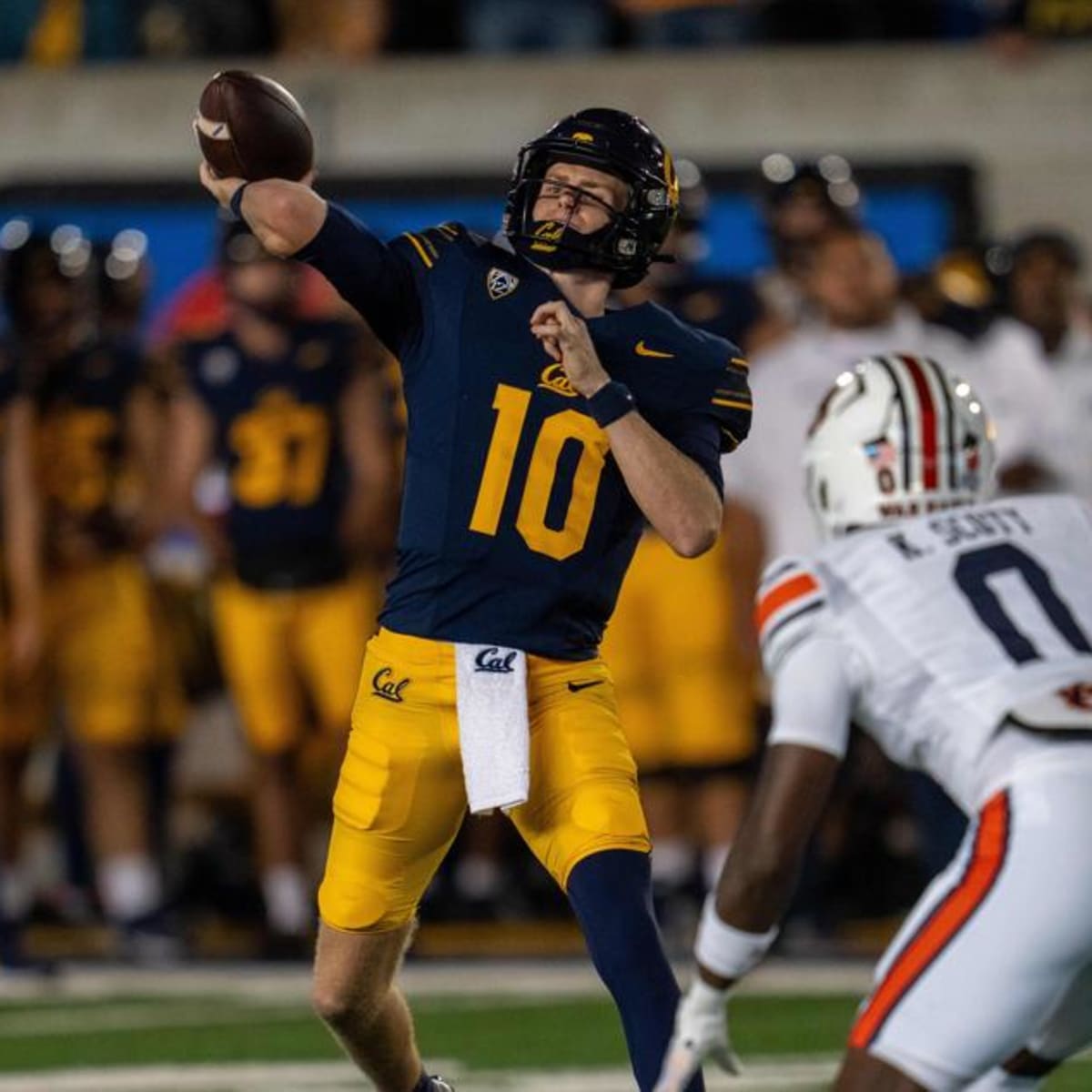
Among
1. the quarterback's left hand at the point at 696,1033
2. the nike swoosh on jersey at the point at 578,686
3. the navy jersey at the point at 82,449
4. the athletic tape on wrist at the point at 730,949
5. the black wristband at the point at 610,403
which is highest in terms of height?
the black wristband at the point at 610,403

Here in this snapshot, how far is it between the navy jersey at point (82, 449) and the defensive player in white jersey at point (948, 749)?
160 inches

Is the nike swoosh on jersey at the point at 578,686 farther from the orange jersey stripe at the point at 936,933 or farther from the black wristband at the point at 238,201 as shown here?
the orange jersey stripe at the point at 936,933

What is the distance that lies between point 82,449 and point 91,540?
0.24 m

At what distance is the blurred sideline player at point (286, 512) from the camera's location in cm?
745

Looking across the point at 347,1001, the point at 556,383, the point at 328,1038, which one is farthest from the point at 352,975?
the point at 328,1038

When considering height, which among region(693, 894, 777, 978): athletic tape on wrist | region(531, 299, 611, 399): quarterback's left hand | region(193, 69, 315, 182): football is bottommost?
region(693, 894, 777, 978): athletic tape on wrist

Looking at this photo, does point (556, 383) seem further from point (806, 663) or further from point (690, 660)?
point (690, 660)

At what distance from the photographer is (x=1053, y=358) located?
25.1ft

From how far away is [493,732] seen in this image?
13.2ft

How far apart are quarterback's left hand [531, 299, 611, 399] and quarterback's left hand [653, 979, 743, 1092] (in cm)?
87

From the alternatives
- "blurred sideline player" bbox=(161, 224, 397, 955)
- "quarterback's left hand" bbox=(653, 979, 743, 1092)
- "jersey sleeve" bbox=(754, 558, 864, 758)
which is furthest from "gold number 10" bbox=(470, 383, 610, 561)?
"blurred sideline player" bbox=(161, 224, 397, 955)

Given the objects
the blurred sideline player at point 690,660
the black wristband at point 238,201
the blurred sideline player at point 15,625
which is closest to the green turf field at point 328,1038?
the blurred sideline player at point 15,625

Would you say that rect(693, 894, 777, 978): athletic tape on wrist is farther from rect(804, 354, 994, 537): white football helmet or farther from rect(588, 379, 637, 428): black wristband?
rect(588, 379, 637, 428): black wristband

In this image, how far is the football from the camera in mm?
4086
